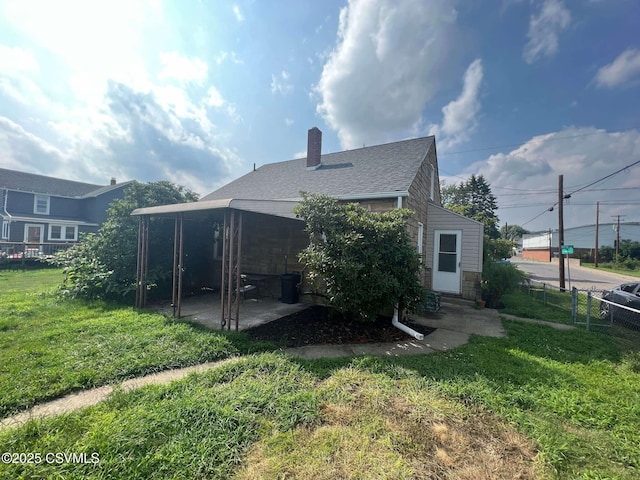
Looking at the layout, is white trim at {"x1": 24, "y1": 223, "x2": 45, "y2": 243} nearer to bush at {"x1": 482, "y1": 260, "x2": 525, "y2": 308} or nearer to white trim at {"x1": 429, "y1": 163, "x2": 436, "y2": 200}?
white trim at {"x1": 429, "y1": 163, "x2": 436, "y2": 200}

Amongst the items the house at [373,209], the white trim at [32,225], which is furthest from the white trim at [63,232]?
the house at [373,209]

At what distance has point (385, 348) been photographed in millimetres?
4598

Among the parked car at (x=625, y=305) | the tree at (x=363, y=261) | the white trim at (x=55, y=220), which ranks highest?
the white trim at (x=55, y=220)

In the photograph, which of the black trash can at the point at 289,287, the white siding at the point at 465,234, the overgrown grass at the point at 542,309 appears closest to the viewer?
the overgrown grass at the point at 542,309

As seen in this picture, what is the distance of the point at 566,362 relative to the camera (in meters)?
4.18

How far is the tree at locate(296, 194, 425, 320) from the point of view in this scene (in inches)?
191

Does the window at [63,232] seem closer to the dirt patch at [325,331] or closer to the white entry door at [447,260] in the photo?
the dirt patch at [325,331]

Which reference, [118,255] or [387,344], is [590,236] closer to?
[387,344]

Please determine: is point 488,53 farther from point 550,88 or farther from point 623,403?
point 623,403

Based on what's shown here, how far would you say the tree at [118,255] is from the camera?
722cm

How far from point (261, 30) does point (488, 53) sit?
8.13 m

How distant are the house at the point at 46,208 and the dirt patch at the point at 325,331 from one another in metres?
19.5

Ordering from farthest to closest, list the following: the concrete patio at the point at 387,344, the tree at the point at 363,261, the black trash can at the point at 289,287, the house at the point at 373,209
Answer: the black trash can at the point at 289,287
the house at the point at 373,209
the tree at the point at 363,261
the concrete patio at the point at 387,344

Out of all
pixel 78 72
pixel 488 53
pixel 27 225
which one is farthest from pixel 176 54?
pixel 27 225
